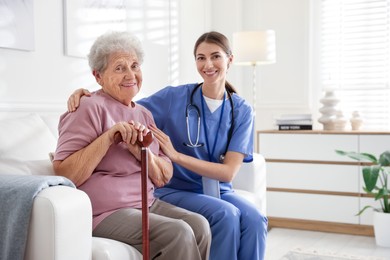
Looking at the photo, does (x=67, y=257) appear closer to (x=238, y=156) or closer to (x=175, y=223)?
(x=175, y=223)

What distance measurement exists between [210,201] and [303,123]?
2.12m

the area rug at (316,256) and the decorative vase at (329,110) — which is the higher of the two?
the decorative vase at (329,110)

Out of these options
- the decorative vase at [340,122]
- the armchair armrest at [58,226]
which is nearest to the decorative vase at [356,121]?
the decorative vase at [340,122]

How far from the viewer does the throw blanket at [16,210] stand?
151cm

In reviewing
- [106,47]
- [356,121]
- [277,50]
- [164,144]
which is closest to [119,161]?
[164,144]

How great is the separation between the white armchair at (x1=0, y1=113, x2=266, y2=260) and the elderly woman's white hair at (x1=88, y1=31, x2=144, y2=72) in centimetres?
40

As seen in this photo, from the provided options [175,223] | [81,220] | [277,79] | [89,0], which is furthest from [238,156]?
[277,79]

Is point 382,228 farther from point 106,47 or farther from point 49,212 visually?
point 49,212

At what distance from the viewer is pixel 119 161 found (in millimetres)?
1921

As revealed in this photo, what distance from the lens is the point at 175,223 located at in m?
1.81

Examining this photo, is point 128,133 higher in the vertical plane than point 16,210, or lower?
higher

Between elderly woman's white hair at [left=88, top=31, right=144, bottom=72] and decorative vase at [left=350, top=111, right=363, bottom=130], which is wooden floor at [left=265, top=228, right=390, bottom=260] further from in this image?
elderly woman's white hair at [left=88, top=31, right=144, bottom=72]

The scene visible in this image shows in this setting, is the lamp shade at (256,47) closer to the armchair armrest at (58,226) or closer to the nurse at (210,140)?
the nurse at (210,140)

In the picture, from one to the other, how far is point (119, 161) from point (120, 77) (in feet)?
1.07
